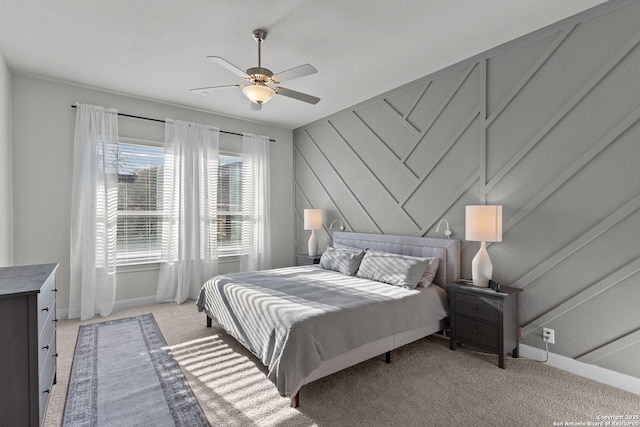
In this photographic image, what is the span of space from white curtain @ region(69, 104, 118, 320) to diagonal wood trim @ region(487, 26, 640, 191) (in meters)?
4.61

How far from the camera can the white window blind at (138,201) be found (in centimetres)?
431

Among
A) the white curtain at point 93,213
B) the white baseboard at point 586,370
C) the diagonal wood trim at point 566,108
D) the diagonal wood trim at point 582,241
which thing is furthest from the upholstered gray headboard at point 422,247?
the white curtain at point 93,213

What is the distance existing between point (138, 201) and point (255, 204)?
1761 mm

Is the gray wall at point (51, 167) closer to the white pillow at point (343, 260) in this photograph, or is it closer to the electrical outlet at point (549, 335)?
the white pillow at point (343, 260)

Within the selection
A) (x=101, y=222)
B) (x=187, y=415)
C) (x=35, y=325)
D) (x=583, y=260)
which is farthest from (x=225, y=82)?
(x=583, y=260)

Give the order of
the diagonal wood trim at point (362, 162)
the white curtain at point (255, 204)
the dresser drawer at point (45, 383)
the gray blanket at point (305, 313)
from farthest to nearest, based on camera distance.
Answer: the white curtain at point (255, 204)
the diagonal wood trim at point (362, 162)
the gray blanket at point (305, 313)
the dresser drawer at point (45, 383)

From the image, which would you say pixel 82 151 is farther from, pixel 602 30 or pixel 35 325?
pixel 602 30

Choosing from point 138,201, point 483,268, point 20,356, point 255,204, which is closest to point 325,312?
point 483,268

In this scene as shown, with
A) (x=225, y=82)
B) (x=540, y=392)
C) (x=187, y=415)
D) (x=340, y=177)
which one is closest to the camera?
(x=187, y=415)

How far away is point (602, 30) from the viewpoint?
96.3 inches

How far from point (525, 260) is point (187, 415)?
3.03 metres

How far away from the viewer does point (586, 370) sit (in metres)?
2.51

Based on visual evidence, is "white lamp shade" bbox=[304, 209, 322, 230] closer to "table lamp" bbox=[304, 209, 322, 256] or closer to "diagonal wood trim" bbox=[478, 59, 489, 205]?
"table lamp" bbox=[304, 209, 322, 256]

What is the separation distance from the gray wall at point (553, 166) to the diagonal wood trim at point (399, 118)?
0.7 inches
